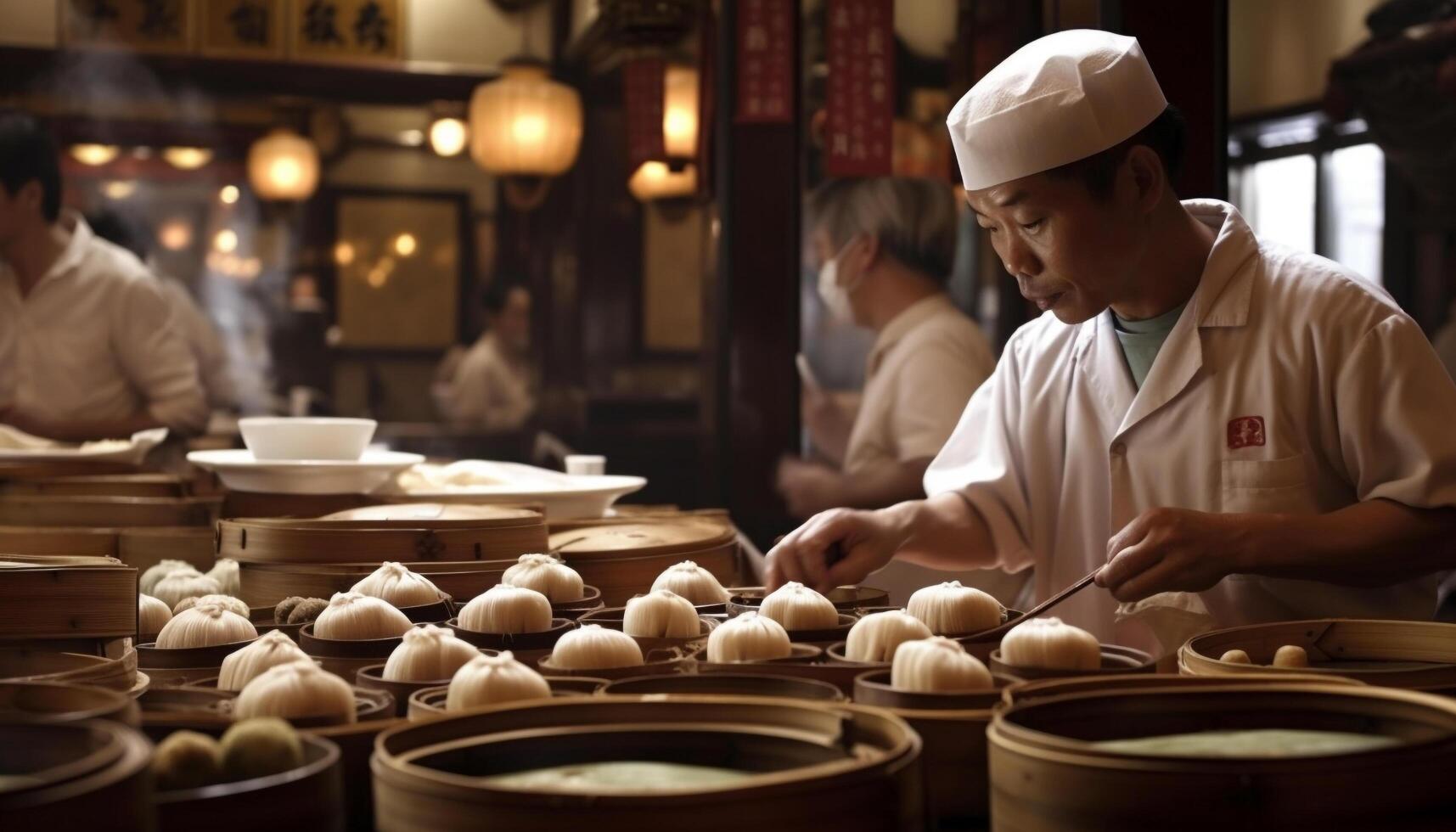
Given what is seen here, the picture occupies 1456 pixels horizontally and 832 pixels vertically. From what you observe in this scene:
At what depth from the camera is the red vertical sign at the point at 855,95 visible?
6.72 metres

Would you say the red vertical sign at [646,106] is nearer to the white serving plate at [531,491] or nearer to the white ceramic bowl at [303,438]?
the white serving plate at [531,491]

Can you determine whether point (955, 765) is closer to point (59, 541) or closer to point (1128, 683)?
point (1128, 683)

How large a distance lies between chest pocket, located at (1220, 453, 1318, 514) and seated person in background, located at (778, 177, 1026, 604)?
5.64ft

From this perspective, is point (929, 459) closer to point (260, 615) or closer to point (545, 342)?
point (260, 615)

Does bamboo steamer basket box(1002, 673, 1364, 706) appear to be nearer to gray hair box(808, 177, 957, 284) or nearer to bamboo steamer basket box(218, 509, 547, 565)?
bamboo steamer basket box(218, 509, 547, 565)

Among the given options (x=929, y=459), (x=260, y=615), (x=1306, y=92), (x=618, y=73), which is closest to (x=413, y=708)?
(x=260, y=615)

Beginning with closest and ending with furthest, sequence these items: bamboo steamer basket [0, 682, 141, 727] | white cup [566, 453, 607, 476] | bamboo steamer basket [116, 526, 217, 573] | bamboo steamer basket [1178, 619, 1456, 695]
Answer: bamboo steamer basket [0, 682, 141, 727], bamboo steamer basket [1178, 619, 1456, 695], bamboo steamer basket [116, 526, 217, 573], white cup [566, 453, 607, 476]

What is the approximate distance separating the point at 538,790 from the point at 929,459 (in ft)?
13.6

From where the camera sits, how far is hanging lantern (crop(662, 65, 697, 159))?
7.96 metres

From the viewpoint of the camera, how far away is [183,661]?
1971mm

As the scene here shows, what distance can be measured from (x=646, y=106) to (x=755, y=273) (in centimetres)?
150

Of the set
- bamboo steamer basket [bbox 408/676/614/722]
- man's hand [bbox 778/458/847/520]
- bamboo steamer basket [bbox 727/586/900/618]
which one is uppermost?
bamboo steamer basket [bbox 408/676/614/722]

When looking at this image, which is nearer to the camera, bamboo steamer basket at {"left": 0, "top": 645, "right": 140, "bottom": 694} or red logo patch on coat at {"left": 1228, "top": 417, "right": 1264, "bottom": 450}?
bamboo steamer basket at {"left": 0, "top": 645, "right": 140, "bottom": 694}

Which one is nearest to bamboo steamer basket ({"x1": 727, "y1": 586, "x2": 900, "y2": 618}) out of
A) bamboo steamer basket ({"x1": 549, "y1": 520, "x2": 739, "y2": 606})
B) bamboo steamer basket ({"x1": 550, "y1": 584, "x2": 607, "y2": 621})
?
bamboo steamer basket ({"x1": 550, "y1": 584, "x2": 607, "y2": 621})
